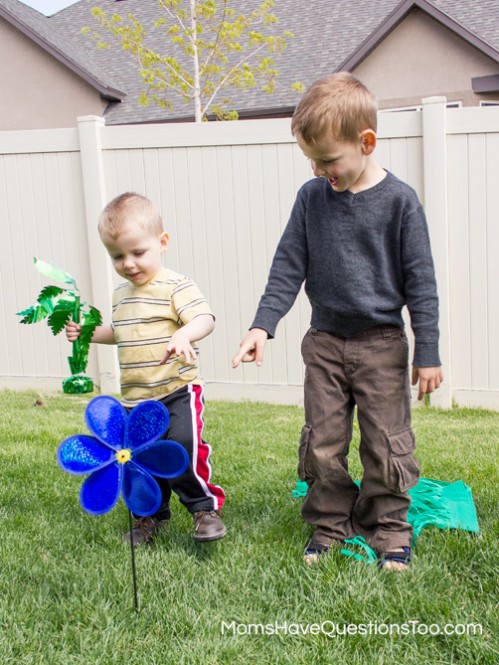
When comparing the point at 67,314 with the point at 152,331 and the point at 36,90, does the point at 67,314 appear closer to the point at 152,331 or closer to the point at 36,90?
the point at 152,331

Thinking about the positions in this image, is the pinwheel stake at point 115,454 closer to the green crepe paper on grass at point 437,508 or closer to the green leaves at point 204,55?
the green crepe paper on grass at point 437,508

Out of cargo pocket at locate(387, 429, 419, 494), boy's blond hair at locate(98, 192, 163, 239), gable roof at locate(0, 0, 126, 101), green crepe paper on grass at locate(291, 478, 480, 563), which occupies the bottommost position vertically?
green crepe paper on grass at locate(291, 478, 480, 563)

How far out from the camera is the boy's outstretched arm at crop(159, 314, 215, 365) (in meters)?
2.44

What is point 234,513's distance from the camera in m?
3.29

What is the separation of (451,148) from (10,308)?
11.9 ft

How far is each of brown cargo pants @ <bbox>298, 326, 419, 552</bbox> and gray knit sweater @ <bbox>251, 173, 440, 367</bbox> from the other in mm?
89

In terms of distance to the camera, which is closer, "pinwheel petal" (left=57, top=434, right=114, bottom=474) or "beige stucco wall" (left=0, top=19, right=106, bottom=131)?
"pinwheel petal" (left=57, top=434, right=114, bottom=474)

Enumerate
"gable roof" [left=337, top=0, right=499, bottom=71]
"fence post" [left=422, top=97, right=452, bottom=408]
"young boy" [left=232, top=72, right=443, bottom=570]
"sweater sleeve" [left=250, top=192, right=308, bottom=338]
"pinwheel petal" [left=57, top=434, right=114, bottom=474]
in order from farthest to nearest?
1. "gable roof" [left=337, top=0, right=499, bottom=71]
2. "fence post" [left=422, top=97, right=452, bottom=408]
3. "sweater sleeve" [left=250, top=192, right=308, bottom=338]
4. "young boy" [left=232, top=72, right=443, bottom=570]
5. "pinwheel petal" [left=57, top=434, right=114, bottom=474]

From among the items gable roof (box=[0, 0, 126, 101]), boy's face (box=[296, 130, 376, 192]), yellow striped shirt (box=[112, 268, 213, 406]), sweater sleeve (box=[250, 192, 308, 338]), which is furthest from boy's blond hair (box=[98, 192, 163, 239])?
gable roof (box=[0, 0, 126, 101])

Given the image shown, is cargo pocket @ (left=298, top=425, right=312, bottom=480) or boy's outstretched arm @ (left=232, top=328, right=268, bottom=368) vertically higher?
boy's outstretched arm @ (left=232, top=328, right=268, bottom=368)

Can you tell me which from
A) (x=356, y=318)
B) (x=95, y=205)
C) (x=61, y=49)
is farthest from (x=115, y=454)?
(x=61, y=49)

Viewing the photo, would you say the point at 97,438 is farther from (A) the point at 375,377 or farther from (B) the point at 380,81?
(B) the point at 380,81

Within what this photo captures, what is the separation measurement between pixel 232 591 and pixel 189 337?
2.69 feet

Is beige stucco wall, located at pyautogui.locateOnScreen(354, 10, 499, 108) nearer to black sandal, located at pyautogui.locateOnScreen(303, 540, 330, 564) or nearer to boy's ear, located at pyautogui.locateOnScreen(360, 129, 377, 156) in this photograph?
boy's ear, located at pyautogui.locateOnScreen(360, 129, 377, 156)
